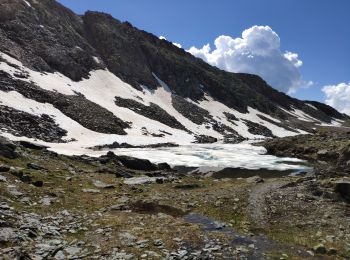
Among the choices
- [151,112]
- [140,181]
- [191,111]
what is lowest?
[140,181]

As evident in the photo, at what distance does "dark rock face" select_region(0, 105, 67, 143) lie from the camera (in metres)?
73.1

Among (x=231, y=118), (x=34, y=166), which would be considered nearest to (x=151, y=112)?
(x=231, y=118)

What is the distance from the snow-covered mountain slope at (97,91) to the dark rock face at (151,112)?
395mm

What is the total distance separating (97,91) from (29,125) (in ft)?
176

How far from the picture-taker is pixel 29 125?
7700 centimetres

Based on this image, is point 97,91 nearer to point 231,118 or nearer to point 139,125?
point 139,125

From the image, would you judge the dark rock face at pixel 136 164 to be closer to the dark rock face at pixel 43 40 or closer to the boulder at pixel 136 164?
the boulder at pixel 136 164

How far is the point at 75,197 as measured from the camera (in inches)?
965

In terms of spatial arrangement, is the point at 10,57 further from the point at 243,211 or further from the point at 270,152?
the point at 243,211

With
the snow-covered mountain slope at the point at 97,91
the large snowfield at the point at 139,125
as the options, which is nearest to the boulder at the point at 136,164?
the large snowfield at the point at 139,125

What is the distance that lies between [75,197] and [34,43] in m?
120

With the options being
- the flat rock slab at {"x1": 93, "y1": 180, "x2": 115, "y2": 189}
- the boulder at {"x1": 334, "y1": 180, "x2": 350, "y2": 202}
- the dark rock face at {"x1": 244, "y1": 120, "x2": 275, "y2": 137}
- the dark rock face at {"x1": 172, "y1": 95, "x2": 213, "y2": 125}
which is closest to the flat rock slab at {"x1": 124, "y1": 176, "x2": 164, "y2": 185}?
the flat rock slab at {"x1": 93, "y1": 180, "x2": 115, "y2": 189}

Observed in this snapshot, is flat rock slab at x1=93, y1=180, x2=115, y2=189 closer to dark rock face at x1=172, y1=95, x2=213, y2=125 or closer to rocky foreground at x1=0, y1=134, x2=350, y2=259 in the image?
rocky foreground at x1=0, y1=134, x2=350, y2=259

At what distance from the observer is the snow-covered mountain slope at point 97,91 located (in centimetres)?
8612
